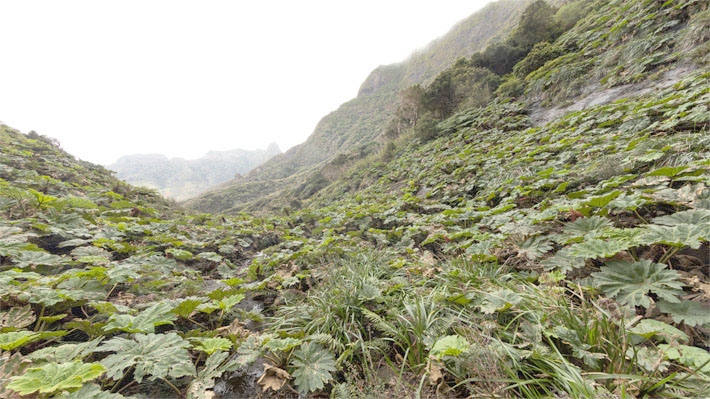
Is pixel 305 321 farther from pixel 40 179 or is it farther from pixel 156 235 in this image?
pixel 40 179

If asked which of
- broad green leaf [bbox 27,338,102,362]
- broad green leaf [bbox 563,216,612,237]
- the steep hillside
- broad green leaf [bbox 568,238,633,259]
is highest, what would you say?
the steep hillside

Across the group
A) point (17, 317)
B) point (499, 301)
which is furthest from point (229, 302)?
point (499, 301)

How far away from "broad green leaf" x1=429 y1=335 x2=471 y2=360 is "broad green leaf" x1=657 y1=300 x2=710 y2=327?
114 cm

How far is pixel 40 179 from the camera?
16.5 feet

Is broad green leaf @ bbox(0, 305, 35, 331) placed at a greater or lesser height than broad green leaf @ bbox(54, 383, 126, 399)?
greater

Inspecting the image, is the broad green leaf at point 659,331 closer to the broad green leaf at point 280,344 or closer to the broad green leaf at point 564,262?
the broad green leaf at point 564,262

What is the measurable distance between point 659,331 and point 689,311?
29 centimetres

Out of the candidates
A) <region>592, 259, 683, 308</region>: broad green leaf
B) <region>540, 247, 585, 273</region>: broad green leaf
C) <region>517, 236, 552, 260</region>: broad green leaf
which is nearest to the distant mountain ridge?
<region>517, 236, 552, 260</region>: broad green leaf

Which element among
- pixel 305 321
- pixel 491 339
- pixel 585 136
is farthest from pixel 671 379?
pixel 585 136

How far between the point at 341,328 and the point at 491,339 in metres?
1.15

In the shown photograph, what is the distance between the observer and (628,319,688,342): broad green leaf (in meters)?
1.26

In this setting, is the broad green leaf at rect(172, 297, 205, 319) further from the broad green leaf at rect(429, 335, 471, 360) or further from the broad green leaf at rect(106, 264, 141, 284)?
the broad green leaf at rect(429, 335, 471, 360)

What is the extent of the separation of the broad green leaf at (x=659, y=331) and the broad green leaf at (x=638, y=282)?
142 millimetres

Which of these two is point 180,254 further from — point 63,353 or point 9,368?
point 9,368
